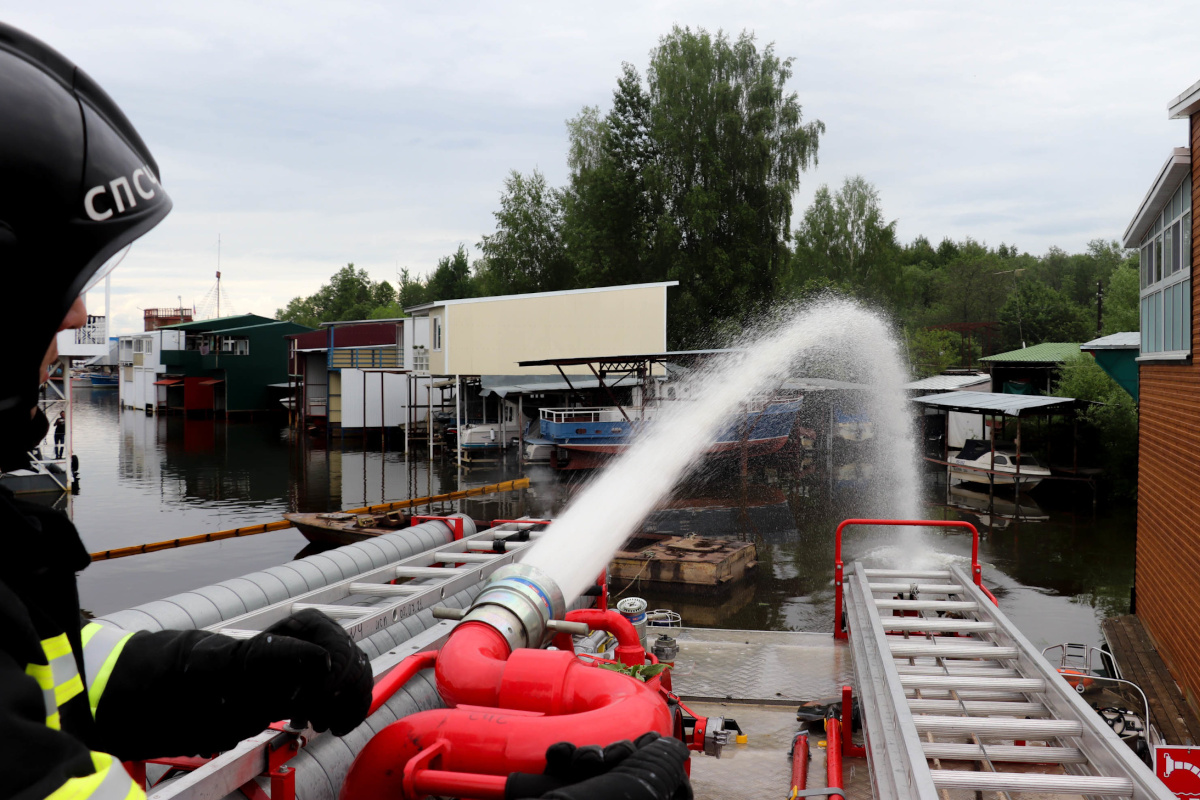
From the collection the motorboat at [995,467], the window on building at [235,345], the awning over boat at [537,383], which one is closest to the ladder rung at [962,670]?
the motorboat at [995,467]

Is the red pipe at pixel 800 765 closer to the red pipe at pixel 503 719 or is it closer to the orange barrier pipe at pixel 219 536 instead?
the red pipe at pixel 503 719

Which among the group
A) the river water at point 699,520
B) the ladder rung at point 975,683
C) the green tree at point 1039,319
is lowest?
the river water at point 699,520

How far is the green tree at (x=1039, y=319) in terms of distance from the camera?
63.2 m

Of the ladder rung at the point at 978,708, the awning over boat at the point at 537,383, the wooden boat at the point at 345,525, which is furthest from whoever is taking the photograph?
the awning over boat at the point at 537,383

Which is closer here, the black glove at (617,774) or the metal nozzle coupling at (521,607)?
the black glove at (617,774)

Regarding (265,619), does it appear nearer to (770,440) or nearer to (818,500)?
(818,500)

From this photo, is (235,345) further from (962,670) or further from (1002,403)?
(962,670)

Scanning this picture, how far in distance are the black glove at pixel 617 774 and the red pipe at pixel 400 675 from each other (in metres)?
1.84

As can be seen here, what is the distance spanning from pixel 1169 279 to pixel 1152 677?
573 centimetres

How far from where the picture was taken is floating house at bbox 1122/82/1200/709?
10078 millimetres

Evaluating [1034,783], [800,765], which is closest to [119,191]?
[1034,783]

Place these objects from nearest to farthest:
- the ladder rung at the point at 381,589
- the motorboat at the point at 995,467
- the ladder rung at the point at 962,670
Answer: the ladder rung at the point at 962,670 < the ladder rung at the point at 381,589 < the motorboat at the point at 995,467

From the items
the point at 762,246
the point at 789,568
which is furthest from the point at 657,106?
the point at 789,568

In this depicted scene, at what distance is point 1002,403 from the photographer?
95.6 feet
